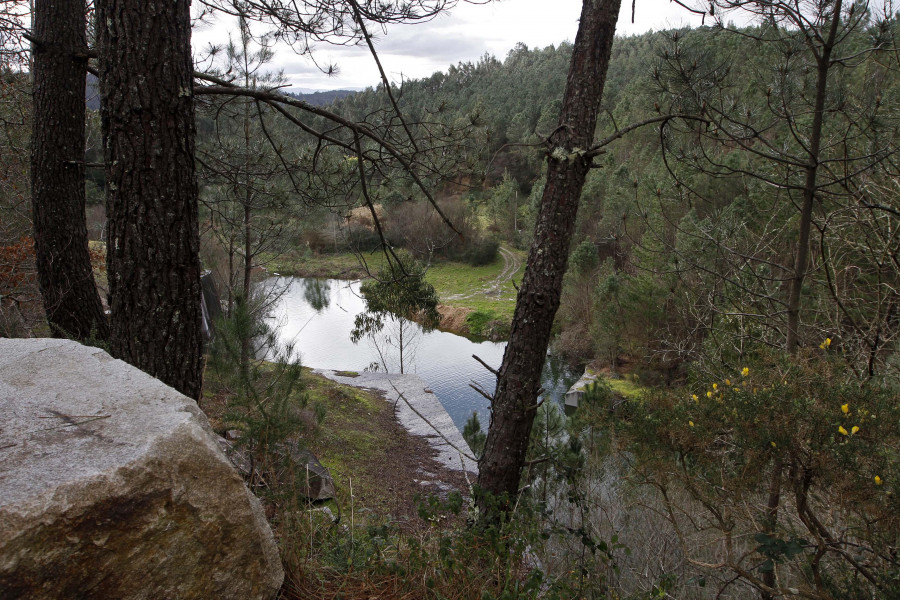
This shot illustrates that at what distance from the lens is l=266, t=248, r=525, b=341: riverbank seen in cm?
2264

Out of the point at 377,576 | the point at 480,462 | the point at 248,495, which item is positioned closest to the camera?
the point at 248,495

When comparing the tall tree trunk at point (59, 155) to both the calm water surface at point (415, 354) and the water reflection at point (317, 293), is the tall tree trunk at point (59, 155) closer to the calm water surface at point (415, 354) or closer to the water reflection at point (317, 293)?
the calm water surface at point (415, 354)

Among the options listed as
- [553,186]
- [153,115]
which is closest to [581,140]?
[553,186]

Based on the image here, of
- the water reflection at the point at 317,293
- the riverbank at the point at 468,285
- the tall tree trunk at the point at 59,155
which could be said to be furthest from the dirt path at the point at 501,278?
the tall tree trunk at the point at 59,155

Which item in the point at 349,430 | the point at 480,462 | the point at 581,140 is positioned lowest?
the point at 349,430

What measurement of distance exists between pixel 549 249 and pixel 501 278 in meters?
25.4

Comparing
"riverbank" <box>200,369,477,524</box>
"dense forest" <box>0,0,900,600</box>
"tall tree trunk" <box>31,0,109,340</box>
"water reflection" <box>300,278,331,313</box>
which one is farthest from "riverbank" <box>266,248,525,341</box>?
"tall tree trunk" <box>31,0,109,340</box>

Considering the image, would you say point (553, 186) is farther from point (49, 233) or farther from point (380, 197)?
point (49, 233)

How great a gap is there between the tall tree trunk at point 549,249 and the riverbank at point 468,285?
55.9 feet

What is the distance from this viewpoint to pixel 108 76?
2107 millimetres

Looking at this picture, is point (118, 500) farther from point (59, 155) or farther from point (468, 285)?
point (468, 285)

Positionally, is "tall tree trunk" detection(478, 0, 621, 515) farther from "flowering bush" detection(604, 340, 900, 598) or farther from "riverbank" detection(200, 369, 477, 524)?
"riverbank" detection(200, 369, 477, 524)

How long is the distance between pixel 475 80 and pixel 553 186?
5240 cm

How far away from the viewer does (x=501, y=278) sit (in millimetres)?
28250
